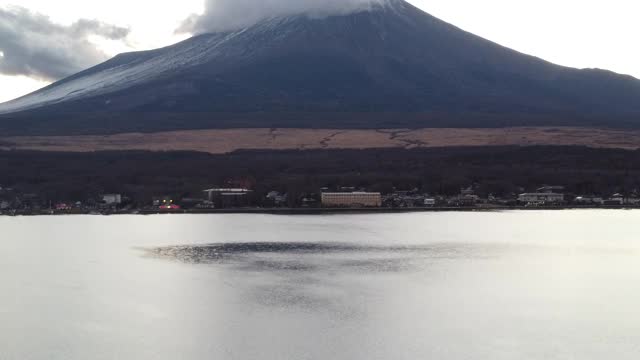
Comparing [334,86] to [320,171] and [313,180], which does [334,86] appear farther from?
[313,180]

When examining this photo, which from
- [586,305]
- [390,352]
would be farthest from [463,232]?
[390,352]

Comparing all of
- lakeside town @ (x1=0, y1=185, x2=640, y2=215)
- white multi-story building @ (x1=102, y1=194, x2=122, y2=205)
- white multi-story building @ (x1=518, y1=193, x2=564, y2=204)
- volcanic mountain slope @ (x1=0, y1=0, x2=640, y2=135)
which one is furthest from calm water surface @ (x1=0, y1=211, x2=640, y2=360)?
volcanic mountain slope @ (x1=0, y1=0, x2=640, y2=135)

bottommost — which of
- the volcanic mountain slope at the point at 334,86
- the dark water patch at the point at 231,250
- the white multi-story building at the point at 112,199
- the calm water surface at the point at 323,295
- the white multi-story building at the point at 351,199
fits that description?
the calm water surface at the point at 323,295

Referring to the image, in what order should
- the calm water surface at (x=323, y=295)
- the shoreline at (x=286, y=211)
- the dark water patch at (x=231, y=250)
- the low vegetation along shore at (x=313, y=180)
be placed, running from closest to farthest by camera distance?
1. the calm water surface at (x=323, y=295)
2. the dark water patch at (x=231, y=250)
3. the shoreline at (x=286, y=211)
4. the low vegetation along shore at (x=313, y=180)

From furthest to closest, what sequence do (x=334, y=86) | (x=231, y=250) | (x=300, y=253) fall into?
1. (x=334, y=86)
2. (x=231, y=250)
3. (x=300, y=253)

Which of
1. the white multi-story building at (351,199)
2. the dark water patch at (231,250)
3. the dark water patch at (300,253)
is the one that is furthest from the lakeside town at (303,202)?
the dark water patch at (300,253)

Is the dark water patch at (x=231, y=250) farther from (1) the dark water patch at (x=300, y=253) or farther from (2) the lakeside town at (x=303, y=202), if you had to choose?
(2) the lakeside town at (x=303, y=202)

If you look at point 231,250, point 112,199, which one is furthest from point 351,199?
point 231,250
